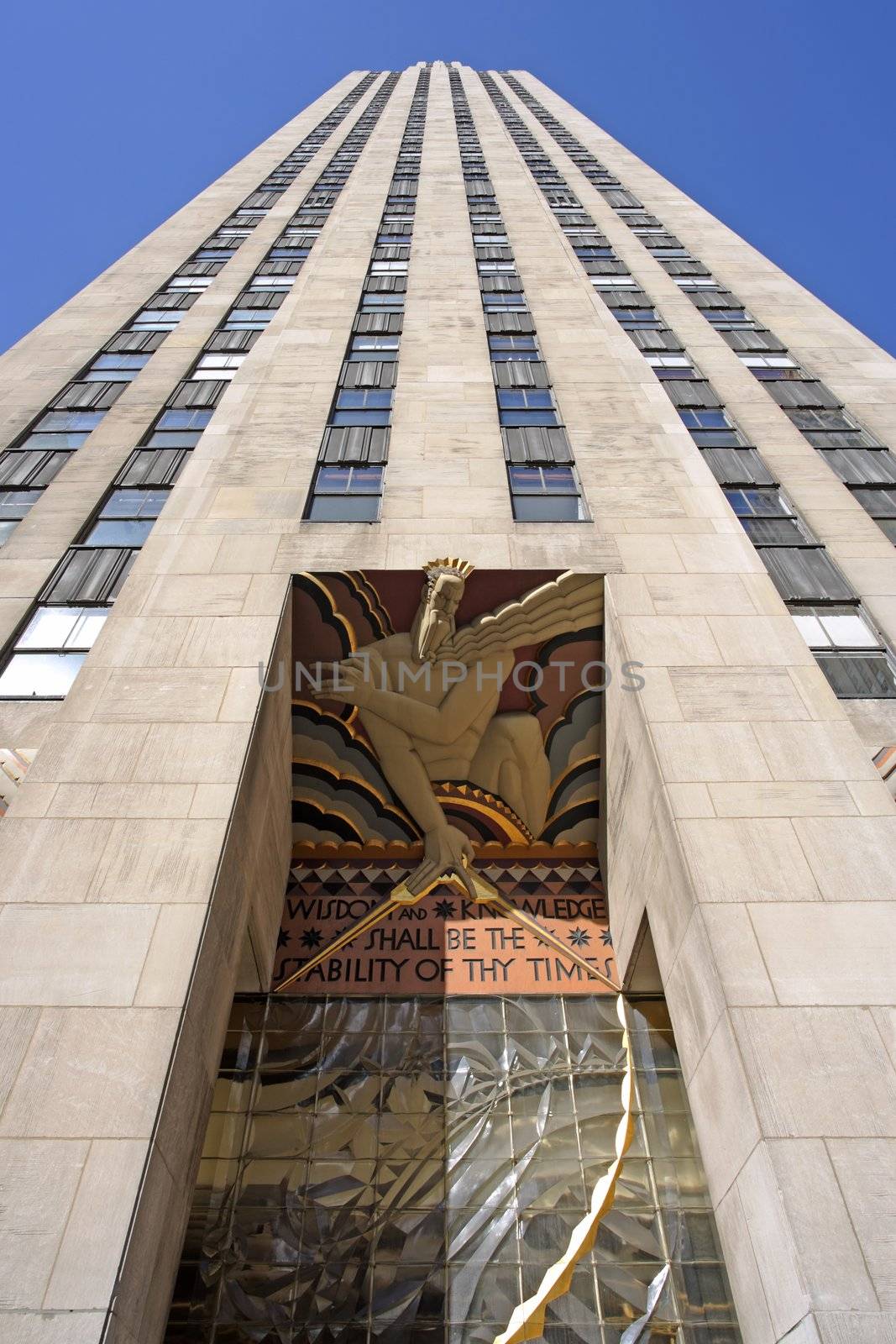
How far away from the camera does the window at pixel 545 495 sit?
1406cm

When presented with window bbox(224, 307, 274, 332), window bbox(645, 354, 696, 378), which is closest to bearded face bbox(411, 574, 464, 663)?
window bbox(645, 354, 696, 378)

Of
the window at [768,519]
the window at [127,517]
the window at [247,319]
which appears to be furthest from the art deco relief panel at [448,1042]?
the window at [247,319]

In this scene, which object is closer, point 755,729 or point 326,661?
point 755,729

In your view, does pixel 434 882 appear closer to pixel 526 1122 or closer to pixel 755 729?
pixel 526 1122

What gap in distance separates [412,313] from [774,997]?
747 inches

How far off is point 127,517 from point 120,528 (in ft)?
1.16

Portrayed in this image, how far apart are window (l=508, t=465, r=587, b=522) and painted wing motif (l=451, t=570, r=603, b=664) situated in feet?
5.80

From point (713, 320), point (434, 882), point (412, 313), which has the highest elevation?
point (713, 320)

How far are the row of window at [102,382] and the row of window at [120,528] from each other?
1560 mm

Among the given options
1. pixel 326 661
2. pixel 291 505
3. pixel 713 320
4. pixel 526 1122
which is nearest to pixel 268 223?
pixel 713 320

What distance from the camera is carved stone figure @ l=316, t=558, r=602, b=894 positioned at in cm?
1195

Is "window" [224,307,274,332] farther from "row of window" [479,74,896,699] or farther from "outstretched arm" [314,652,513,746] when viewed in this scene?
"outstretched arm" [314,652,513,746]

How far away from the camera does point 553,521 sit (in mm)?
13398

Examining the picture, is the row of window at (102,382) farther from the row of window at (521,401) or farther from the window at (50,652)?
the row of window at (521,401)
